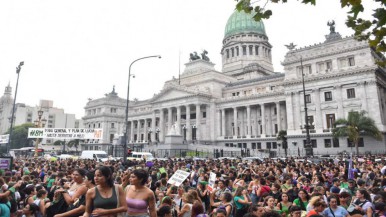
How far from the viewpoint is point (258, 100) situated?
60.8 m

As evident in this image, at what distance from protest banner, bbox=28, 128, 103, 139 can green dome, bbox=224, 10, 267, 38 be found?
68.7m

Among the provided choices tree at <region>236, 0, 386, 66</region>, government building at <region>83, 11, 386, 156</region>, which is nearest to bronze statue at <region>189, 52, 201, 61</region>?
government building at <region>83, 11, 386, 156</region>

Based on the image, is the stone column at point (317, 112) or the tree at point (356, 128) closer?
the tree at point (356, 128)

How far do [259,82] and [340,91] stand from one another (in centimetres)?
1914

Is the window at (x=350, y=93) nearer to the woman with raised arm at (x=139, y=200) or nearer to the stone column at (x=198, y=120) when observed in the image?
the stone column at (x=198, y=120)

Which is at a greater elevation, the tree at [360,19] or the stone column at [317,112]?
the stone column at [317,112]

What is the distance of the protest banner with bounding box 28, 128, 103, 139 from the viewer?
24844mm

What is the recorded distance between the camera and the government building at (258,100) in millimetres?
46469

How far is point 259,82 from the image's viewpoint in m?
63.9

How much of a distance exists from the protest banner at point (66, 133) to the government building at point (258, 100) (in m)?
25.0

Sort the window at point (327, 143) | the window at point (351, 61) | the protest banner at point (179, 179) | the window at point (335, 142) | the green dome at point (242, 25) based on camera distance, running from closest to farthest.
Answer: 1. the protest banner at point (179, 179)
2. the window at point (335, 142)
3. the window at point (327, 143)
4. the window at point (351, 61)
5. the green dome at point (242, 25)

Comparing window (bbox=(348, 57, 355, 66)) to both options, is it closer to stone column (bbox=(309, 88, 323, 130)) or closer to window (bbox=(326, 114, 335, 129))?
stone column (bbox=(309, 88, 323, 130))

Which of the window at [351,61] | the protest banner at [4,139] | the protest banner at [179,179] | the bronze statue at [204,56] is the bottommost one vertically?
the protest banner at [179,179]

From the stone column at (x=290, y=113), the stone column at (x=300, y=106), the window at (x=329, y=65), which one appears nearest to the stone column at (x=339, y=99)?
the window at (x=329, y=65)
